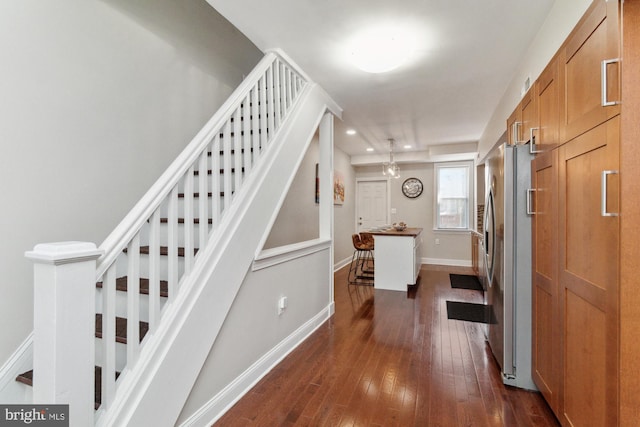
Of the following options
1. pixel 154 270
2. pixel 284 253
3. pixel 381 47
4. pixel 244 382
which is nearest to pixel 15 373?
pixel 154 270

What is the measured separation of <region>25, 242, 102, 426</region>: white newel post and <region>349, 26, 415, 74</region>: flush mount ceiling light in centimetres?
231

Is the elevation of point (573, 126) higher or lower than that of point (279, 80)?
lower

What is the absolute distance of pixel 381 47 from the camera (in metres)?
2.39

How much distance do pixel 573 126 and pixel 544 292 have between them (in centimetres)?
97

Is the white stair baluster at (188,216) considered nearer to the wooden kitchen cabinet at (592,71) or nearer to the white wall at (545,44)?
the wooden kitchen cabinet at (592,71)

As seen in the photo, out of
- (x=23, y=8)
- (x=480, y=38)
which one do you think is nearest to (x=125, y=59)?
(x=23, y=8)

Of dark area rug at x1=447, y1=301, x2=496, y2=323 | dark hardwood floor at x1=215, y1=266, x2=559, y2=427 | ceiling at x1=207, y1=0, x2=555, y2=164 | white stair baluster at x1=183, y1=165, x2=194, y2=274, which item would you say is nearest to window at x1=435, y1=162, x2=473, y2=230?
ceiling at x1=207, y1=0, x2=555, y2=164

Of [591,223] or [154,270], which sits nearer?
[591,223]

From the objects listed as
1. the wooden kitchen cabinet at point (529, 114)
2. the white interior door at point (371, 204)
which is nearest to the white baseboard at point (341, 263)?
the white interior door at point (371, 204)

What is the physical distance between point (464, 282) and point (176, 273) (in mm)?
4968

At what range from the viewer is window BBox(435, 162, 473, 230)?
6719mm

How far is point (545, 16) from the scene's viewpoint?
82.9 inches

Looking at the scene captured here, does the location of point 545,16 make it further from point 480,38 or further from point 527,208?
point 527,208

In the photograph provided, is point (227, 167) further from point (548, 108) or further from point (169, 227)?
point (548, 108)
